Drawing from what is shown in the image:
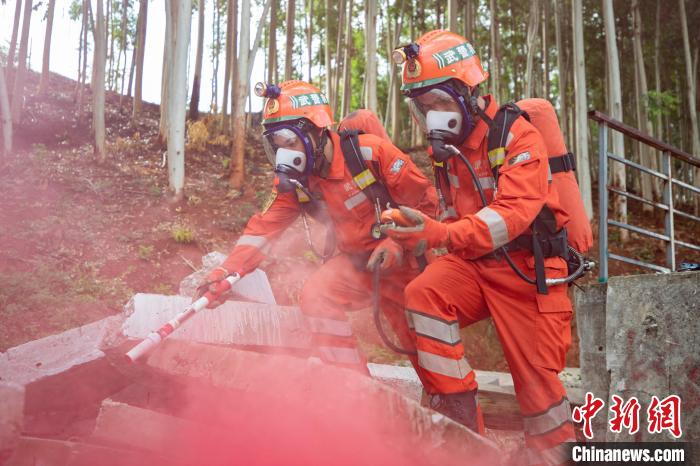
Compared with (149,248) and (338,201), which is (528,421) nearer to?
(338,201)

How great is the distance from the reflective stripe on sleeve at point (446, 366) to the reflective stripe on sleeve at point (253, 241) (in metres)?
1.63

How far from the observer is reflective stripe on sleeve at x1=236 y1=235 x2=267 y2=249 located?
4254 mm

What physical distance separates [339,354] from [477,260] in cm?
130

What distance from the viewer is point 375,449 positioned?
2271 mm

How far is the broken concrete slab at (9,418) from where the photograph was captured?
2660mm

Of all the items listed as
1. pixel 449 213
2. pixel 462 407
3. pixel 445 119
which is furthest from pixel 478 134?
pixel 462 407

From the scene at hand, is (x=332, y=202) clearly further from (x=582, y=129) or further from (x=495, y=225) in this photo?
(x=582, y=129)

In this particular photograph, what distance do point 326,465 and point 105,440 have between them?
1.25 meters

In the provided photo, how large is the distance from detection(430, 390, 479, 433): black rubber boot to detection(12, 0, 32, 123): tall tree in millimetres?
13562

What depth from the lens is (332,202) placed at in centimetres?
420

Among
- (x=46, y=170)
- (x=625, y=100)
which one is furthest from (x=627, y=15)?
(x=46, y=170)

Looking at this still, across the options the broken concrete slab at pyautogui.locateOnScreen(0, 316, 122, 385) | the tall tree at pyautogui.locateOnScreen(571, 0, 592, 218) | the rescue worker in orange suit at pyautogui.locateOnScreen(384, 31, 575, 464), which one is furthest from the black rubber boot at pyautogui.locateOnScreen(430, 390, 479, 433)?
the tall tree at pyautogui.locateOnScreen(571, 0, 592, 218)

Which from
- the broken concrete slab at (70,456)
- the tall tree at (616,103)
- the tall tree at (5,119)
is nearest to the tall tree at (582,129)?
the tall tree at (616,103)

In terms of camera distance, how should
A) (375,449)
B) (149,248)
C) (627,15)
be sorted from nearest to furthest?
(375,449)
(149,248)
(627,15)
